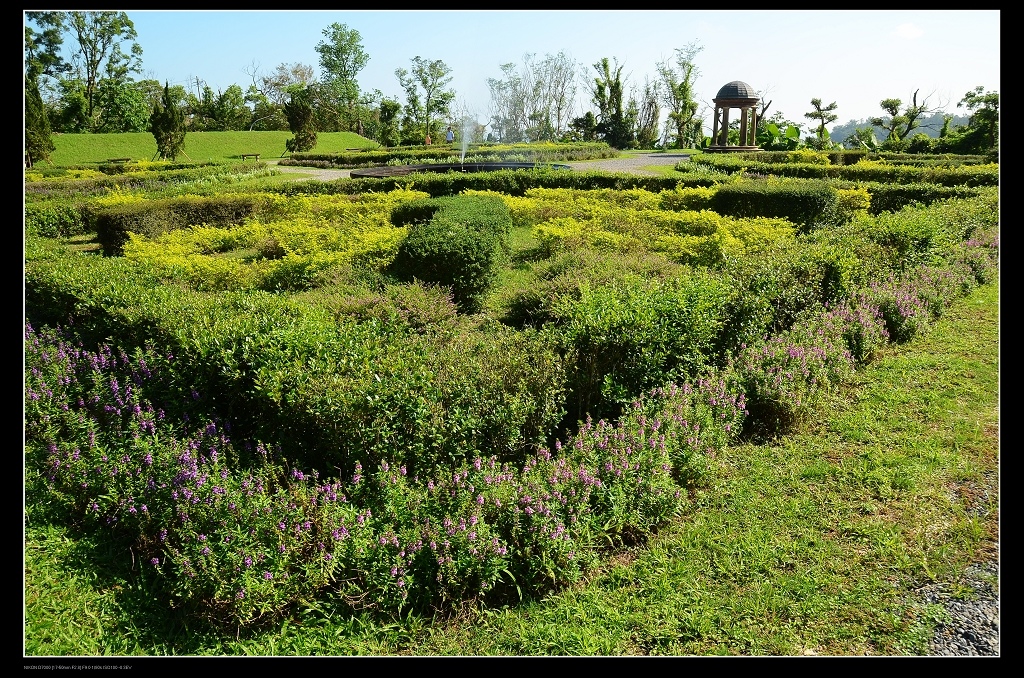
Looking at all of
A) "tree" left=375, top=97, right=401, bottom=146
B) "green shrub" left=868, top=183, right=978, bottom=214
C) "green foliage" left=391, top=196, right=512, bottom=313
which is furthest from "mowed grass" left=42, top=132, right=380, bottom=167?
"green shrub" left=868, top=183, right=978, bottom=214

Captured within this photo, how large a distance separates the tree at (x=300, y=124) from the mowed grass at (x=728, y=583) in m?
30.5

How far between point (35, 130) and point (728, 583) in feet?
85.0

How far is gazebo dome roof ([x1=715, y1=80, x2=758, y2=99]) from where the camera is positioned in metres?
28.9

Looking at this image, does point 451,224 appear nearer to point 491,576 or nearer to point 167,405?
point 167,405

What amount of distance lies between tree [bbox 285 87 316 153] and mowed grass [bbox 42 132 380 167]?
1383 millimetres

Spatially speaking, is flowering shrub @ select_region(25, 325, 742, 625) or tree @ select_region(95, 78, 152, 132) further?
tree @ select_region(95, 78, 152, 132)

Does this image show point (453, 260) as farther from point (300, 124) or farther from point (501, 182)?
point (300, 124)

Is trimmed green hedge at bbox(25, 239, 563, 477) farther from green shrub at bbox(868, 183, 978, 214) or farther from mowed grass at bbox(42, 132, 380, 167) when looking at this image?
mowed grass at bbox(42, 132, 380, 167)

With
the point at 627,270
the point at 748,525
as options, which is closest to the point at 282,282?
the point at 627,270

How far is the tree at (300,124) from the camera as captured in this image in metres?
30.7

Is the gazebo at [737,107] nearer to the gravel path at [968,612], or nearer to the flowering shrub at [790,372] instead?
the flowering shrub at [790,372]

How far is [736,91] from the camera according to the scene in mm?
28922

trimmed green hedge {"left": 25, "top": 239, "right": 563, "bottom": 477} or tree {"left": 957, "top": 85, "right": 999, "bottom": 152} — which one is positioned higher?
tree {"left": 957, "top": 85, "right": 999, "bottom": 152}

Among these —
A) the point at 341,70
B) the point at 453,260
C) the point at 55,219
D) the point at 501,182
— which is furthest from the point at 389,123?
the point at 453,260
